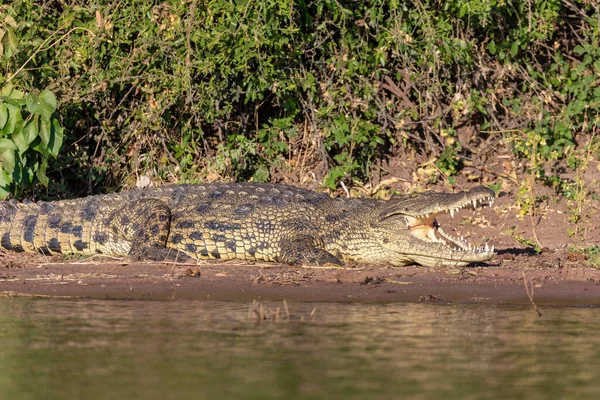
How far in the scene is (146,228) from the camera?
8.02 meters

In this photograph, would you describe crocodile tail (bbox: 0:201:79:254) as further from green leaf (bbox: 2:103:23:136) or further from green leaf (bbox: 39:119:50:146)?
green leaf (bbox: 2:103:23:136)

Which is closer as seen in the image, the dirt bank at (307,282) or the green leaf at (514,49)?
the dirt bank at (307,282)

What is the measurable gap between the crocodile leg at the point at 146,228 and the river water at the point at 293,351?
152cm

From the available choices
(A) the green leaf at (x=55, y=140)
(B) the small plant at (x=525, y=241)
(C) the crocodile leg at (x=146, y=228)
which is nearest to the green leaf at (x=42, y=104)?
(A) the green leaf at (x=55, y=140)

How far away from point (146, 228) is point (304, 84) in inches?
95.7

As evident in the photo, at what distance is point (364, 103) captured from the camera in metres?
9.82

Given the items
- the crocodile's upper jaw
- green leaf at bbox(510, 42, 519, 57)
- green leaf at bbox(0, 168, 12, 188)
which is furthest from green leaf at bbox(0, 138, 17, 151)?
green leaf at bbox(510, 42, 519, 57)

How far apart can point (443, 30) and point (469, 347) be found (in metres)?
5.10

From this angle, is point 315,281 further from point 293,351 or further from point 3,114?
point 3,114

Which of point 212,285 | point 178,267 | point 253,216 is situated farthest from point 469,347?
point 253,216

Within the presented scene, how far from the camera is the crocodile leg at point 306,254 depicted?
7598mm

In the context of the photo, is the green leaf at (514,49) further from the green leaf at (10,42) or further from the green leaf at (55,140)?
the green leaf at (10,42)

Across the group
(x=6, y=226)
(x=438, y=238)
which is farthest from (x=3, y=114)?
(x=438, y=238)

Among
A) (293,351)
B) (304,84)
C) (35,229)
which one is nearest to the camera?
(293,351)
